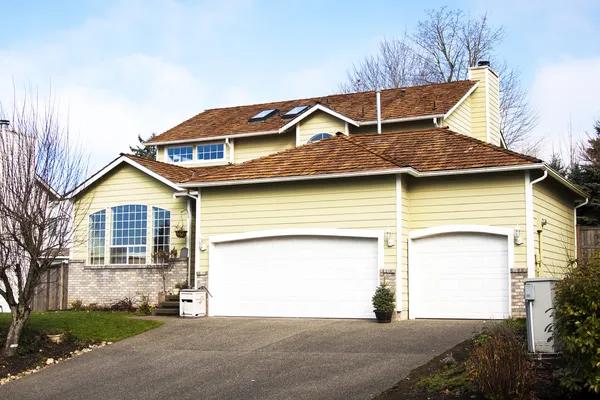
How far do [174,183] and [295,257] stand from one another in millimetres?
5091

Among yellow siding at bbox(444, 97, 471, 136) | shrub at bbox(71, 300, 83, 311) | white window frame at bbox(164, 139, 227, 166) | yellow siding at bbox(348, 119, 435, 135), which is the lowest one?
shrub at bbox(71, 300, 83, 311)

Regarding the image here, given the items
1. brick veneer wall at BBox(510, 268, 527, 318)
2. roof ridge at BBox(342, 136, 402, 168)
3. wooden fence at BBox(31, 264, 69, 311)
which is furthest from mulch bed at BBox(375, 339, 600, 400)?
wooden fence at BBox(31, 264, 69, 311)

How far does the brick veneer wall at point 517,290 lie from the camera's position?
56.9ft

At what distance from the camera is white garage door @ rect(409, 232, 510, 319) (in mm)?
17844

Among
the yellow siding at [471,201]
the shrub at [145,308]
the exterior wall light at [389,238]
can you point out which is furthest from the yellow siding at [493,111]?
the shrub at [145,308]

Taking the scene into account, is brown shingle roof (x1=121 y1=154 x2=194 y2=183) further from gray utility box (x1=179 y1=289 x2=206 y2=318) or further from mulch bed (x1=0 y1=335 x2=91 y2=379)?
mulch bed (x1=0 y1=335 x2=91 y2=379)

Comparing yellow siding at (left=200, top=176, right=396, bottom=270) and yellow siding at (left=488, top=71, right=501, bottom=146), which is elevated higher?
yellow siding at (left=488, top=71, right=501, bottom=146)

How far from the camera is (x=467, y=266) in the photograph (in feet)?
59.8

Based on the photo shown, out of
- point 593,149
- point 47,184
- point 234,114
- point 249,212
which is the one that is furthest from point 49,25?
point 593,149

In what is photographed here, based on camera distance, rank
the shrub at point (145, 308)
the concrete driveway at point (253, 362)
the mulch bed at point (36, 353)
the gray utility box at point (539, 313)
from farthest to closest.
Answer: the shrub at point (145, 308), the mulch bed at point (36, 353), the concrete driveway at point (253, 362), the gray utility box at point (539, 313)

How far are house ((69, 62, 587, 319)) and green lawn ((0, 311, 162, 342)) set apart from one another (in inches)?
101

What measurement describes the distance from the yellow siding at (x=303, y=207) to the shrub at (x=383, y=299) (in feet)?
2.41

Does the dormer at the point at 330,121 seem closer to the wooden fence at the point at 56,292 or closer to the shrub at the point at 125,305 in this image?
the wooden fence at the point at 56,292

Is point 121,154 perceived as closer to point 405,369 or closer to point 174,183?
point 174,183
